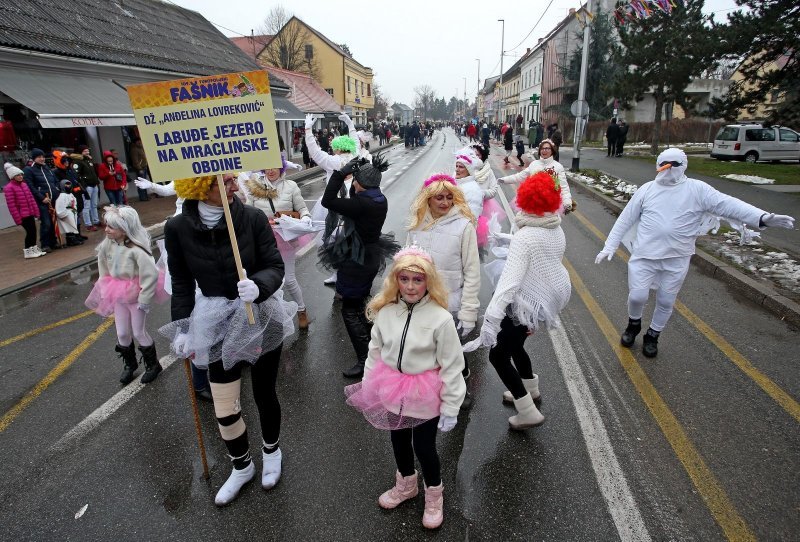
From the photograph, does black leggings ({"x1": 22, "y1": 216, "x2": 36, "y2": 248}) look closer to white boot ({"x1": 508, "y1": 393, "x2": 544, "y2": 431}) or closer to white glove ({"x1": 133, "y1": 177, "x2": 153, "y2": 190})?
white glove ({"x1": 133, "y1": 177, "x2": 153, "y2": 190})

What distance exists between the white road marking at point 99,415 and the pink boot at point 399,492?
247cm

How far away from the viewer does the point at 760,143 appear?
20781 mm

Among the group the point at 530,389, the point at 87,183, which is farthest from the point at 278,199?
the point at 87,183

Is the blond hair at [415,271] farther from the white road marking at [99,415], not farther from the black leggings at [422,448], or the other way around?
the white road marking at [99,415]

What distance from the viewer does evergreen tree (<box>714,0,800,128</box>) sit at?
1275 cm

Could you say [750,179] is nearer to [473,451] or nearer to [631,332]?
[631,332]

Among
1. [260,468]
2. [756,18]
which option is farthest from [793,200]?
[260,468]

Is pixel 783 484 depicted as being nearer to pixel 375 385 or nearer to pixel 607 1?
pixel 375 385

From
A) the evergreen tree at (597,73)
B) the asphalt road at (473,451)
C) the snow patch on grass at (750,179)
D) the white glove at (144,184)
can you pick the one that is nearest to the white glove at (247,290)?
the asphalt road at (473,451)

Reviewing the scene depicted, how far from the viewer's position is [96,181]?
11.2 m

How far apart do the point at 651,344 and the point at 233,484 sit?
13.0ft

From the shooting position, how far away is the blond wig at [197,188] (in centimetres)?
275

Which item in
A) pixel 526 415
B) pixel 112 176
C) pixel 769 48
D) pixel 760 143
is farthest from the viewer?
pixel 760 143

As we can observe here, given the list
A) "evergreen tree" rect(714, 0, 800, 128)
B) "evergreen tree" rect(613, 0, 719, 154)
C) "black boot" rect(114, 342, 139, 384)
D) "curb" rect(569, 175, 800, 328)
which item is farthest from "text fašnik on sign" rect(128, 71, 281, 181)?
"evergreen tree" rect(613, 0, 719, 154)
